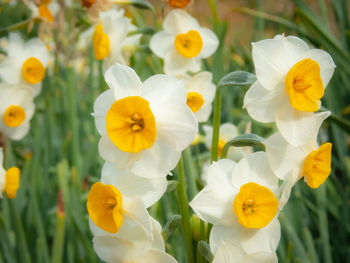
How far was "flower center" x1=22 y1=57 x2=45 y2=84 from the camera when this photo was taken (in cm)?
104

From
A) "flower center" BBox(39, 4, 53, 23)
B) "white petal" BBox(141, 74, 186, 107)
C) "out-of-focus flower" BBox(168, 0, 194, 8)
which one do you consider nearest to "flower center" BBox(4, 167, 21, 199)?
"white petal" BBox(141, 74, 186, 107)

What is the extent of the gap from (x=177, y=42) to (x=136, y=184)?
41 cm

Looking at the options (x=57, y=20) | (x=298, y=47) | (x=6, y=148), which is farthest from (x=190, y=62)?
(x=57, y=20)

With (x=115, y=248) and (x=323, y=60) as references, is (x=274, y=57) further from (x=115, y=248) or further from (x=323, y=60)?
(x=115, y=248)

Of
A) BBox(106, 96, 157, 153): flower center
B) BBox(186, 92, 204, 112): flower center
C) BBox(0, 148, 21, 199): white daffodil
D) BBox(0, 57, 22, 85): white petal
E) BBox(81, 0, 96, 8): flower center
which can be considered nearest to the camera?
BBox(106, 96, 157, 153): flower center

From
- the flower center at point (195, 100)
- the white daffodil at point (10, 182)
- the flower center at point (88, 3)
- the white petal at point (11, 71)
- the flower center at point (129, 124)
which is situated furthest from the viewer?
the white petal at point (11, 71)

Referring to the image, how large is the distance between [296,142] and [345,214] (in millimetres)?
703

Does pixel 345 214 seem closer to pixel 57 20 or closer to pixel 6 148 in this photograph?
pixel 6 148

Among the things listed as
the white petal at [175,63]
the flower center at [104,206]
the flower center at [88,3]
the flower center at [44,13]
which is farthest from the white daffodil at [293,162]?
the flower center at [44,13]

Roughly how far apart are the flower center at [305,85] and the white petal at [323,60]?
1.6 inches

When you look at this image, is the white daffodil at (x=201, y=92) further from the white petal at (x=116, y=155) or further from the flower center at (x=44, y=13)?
the flower center at (x=44, y=13)

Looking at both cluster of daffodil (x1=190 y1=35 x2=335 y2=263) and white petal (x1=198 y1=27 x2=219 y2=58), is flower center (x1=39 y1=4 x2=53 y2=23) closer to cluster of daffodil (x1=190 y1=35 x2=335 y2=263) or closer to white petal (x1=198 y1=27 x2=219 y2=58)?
white petal (x1=198 y1=27 x2=219 y2=58)

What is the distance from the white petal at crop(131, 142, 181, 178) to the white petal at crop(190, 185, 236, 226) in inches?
2.4

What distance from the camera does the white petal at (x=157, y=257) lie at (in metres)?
0.51
